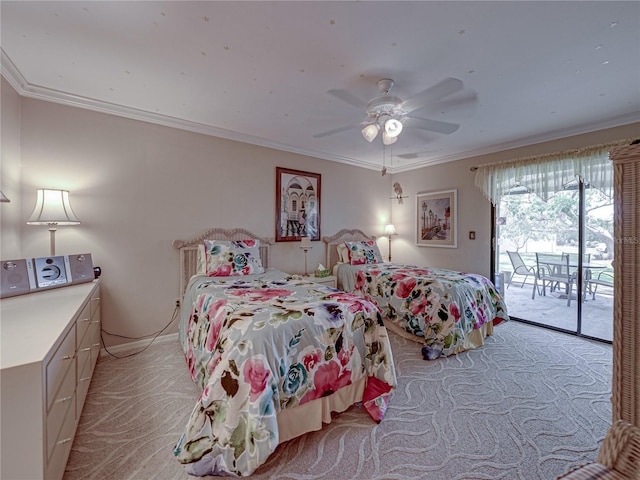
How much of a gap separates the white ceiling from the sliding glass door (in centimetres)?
100

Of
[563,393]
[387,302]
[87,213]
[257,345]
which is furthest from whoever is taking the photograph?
[387,302]

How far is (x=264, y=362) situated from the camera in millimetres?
1503

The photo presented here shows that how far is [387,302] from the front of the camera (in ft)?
11.3

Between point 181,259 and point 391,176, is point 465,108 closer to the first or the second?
point 391,176

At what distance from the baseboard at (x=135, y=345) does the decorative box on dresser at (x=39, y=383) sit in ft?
4.19

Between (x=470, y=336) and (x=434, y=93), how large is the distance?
2.60 meters

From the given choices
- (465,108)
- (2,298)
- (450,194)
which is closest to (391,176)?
(450,194)

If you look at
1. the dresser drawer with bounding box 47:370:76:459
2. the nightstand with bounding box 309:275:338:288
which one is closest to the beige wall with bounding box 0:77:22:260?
the dresser drawer with bounding box 47:370:76:459

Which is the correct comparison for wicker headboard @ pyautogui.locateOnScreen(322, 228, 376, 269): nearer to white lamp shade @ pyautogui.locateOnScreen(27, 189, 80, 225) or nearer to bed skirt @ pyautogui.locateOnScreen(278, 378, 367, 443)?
bed skirt @ pyautogui.locateOnScreen(278, 378, 367, 443)

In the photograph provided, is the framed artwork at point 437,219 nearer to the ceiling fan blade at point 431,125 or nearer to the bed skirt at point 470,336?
the ceiling fan blade at point 431,125

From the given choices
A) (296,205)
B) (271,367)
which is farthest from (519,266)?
(271,367)

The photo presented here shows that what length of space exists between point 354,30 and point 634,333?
214 centimetres

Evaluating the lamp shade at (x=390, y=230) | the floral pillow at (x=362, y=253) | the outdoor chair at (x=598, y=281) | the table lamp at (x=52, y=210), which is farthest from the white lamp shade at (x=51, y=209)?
the outdoor chair at (x=598, y=281)

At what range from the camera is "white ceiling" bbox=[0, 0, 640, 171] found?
1.61 meters
